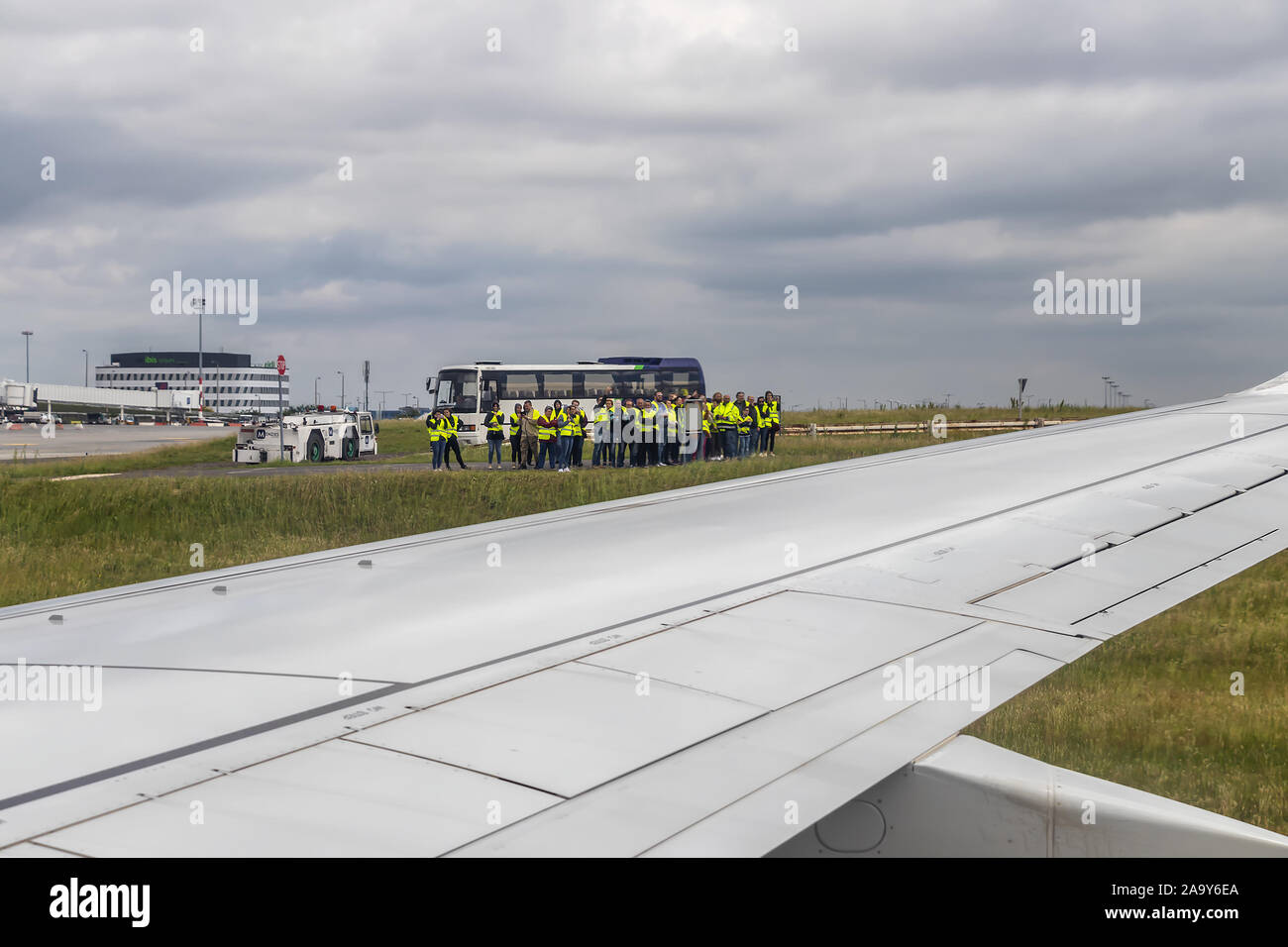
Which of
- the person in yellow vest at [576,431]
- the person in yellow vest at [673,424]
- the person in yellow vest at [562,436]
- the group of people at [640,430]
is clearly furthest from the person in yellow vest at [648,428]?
the person in yellow vest at [562,436]

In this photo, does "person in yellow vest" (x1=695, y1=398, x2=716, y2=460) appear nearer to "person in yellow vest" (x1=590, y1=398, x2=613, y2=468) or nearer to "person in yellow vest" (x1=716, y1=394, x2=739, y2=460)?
"person in yellow vest" (x1=716, y1=394, x2=739, y2=460)

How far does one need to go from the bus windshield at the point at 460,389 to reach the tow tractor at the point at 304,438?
363cm

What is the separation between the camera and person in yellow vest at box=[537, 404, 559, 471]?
25516mm

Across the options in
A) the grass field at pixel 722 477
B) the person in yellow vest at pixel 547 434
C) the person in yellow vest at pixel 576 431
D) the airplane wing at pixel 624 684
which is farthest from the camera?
the person in yellow vest at pixel 547 434

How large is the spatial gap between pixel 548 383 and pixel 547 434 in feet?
47.3

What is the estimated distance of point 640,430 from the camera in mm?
26094

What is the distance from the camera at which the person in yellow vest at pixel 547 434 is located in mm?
25516

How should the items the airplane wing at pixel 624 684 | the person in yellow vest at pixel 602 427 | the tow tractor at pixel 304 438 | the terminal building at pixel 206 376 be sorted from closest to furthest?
the airplane wing at pixel 624 684 < the person in yellow vest at pixel 602 427 < the tow tractor at pixel 304 438 < the terminal building at pixel 206 376

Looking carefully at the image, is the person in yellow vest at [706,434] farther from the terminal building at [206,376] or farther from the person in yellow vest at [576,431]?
the terminal building at [206,376]

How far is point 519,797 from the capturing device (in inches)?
81.1
